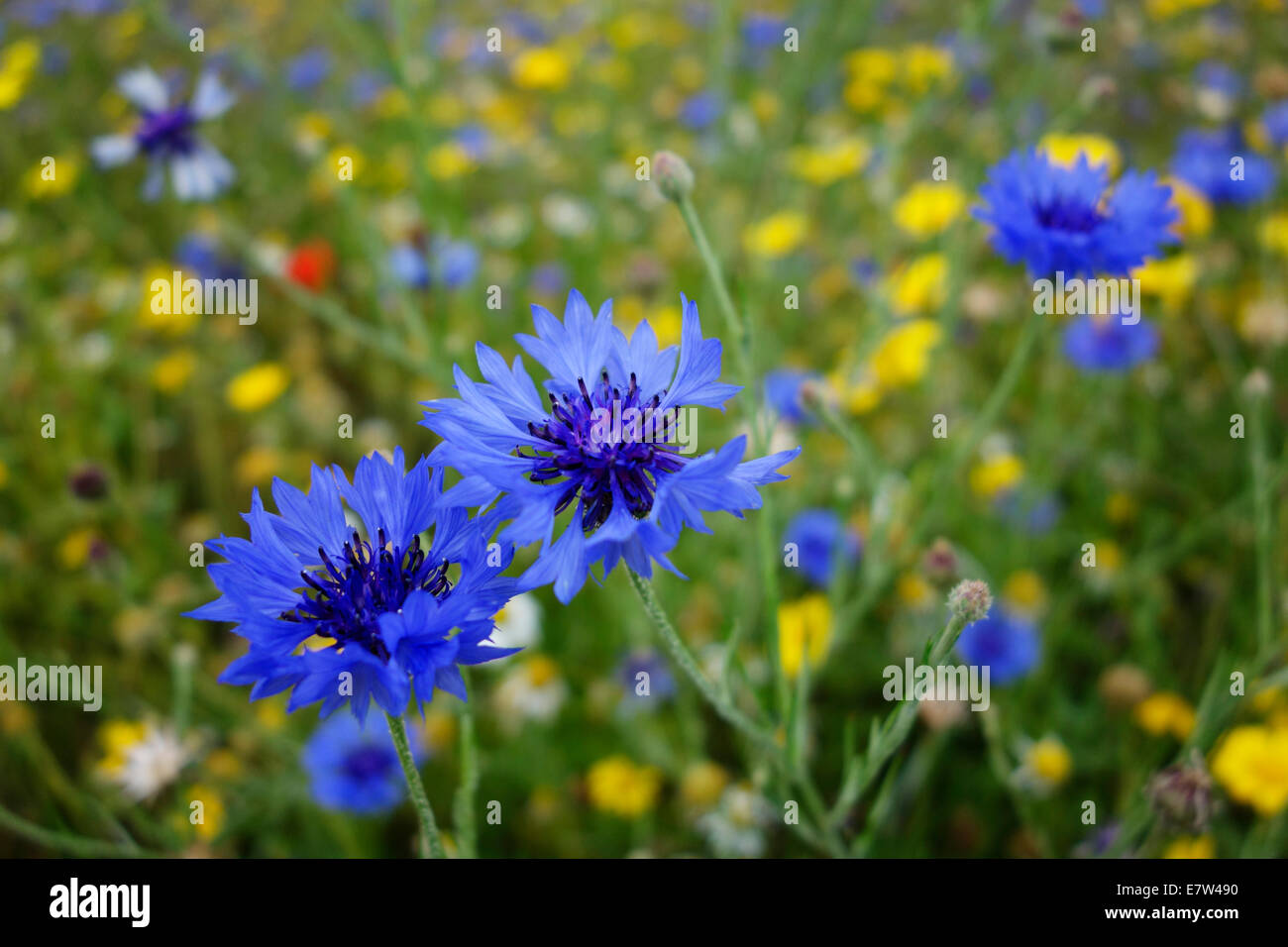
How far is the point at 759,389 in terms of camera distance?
1651mm

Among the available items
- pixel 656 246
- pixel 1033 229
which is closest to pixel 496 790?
pixel 1033 229

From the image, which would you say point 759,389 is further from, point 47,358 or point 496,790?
point 47,358

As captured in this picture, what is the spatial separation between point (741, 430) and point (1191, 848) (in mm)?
1048

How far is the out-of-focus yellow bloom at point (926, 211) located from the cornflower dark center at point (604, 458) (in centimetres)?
167

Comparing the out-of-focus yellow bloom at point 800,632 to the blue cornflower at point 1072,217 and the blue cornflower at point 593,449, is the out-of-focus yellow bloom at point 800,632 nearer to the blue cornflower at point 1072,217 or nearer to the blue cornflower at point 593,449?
the blue cornflower at point 1072,217

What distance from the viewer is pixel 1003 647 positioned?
1878mm

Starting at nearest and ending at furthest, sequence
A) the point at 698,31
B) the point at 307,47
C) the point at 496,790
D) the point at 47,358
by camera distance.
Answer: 1. the point at 496,790
2. the point at 47,358
3. the point at 698,31
4. the point at 307,47

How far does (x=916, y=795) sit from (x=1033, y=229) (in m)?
1.13

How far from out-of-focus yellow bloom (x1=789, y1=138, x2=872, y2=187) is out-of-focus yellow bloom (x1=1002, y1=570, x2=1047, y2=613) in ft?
4.30

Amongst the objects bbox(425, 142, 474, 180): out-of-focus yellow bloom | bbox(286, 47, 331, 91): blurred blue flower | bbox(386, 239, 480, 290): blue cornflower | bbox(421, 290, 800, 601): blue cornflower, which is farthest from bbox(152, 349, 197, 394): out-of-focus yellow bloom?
bbox(421, 290, 800, 601): blue cornflower

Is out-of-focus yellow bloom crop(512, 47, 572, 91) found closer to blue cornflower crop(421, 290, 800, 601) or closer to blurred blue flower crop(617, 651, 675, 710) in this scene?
blurred blue flower crop(617, 651, 675, 710)

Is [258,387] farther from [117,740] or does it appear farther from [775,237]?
[775,237]

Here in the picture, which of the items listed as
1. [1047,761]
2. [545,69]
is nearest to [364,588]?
[1047,761]

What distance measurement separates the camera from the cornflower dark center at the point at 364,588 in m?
0.78
